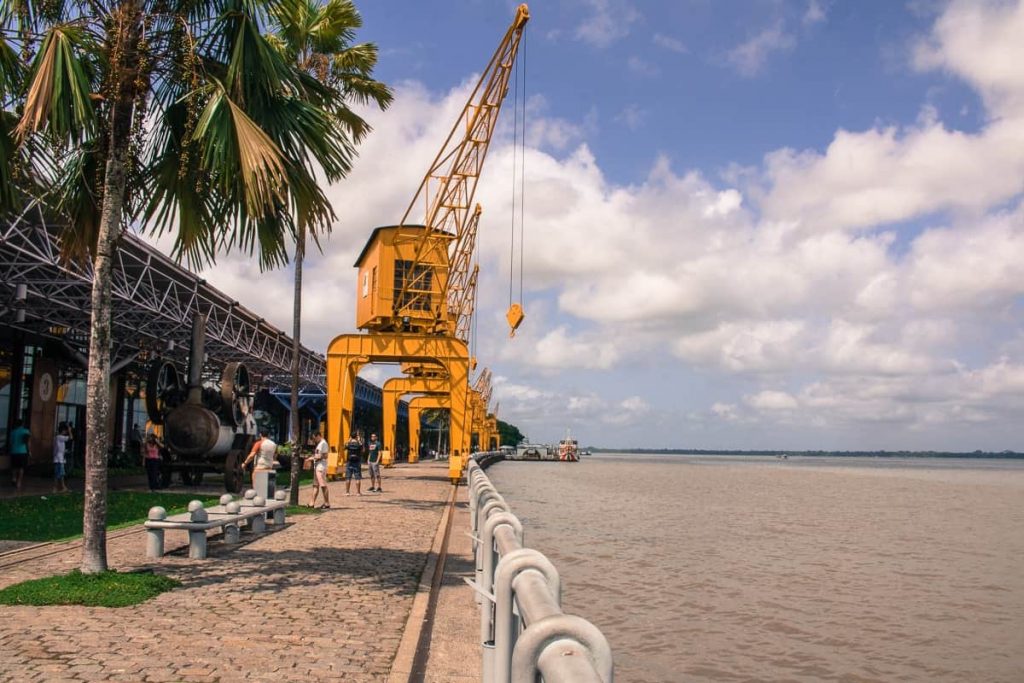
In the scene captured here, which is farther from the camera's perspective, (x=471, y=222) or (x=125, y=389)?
(x=125, y=389)

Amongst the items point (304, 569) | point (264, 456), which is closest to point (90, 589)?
point (304, 569)

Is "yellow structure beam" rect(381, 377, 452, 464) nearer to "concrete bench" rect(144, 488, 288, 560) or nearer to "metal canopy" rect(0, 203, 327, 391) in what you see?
"metal canopy" rect(0, 203, 327, 391)

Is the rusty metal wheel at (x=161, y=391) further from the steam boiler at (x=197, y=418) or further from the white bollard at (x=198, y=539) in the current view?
the white bollard at (x=198, y=539)

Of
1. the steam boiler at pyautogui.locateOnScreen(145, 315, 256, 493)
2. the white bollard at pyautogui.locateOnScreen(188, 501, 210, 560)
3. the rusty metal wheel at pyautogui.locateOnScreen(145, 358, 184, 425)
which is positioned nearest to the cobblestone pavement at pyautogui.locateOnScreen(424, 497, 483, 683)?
the white bollard at pyautogui.locateOnScreen(188, 501, 210, 560)

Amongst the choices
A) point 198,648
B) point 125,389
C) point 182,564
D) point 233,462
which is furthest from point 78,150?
point 125,389

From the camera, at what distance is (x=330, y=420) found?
3094 cm

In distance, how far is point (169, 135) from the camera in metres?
10.7

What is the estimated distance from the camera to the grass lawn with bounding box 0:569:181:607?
8.39m

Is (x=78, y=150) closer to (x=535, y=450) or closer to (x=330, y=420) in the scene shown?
(x=330, y=420)

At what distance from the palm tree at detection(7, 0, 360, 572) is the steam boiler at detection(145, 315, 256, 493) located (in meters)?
12.5

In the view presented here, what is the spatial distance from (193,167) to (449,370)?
22.0m

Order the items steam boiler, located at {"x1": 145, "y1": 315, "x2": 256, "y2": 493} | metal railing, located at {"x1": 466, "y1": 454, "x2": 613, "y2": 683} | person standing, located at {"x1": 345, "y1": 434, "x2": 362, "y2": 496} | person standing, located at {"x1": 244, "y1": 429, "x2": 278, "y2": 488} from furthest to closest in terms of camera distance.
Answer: person standing, located at {"x1": 345, "y1": 434, "x2": 362, "y2": 496}
steam boiler, located at {"x1": 145, "y1": 315, "x2": 256, "y2": 493}
person standing, located at {"x1": 244, "y1": 429, "x2": 278, "y2": 488}
metal railing, located at {"x1": 466, "y1": 454, "x2": 613, "y2": 683}

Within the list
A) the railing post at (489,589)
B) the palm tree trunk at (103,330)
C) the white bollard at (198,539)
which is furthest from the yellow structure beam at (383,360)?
the railing post at (489,589)

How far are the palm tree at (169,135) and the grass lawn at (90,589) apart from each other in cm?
37
